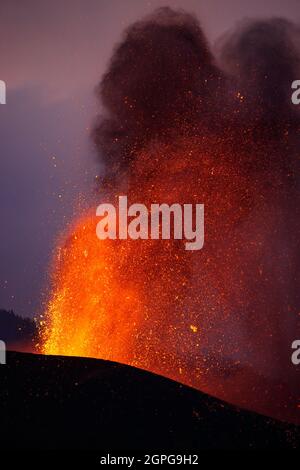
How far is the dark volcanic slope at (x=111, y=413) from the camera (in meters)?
12.8

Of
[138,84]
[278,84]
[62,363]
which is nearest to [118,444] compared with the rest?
[62,363]

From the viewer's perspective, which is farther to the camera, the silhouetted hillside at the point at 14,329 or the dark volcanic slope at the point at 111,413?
the silhouetted hillside at the point at 14,329

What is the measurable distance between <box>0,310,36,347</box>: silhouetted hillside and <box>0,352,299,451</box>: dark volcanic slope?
123 ft

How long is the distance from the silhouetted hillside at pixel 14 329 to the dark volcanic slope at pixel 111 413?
123 feet

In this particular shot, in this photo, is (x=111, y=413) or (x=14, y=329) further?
(x=14, y=329)

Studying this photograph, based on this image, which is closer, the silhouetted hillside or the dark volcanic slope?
the dark volcanic slope

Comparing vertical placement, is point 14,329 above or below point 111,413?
above

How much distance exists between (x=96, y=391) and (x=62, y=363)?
1580mm

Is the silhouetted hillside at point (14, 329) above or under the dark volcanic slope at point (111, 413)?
above

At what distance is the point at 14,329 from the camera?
63.0 m

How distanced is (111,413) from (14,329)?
5113 cm

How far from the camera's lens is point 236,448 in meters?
13.3

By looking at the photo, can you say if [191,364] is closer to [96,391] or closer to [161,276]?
[161,276]

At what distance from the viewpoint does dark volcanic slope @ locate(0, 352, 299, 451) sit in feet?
42.0
